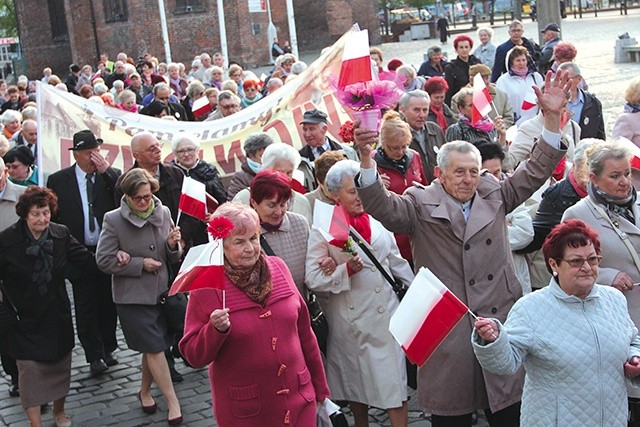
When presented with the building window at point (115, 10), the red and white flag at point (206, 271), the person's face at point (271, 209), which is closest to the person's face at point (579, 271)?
the red and white flag at point (206, 271)

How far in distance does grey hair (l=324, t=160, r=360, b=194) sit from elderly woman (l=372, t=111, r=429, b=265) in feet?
2.88

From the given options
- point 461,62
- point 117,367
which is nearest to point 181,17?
point 461,62

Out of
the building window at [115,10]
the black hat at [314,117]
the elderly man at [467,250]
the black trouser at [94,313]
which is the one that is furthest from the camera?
the building window at [115,10]

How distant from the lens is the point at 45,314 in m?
7.93

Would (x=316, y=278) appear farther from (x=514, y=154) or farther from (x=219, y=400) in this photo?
(x=514, y=154)

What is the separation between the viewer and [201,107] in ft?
48.3

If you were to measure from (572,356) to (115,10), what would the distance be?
39480 mm

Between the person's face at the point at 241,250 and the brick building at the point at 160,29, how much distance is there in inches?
1395

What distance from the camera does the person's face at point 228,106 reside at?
1297cm

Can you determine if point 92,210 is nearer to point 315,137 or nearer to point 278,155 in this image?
point 315,137

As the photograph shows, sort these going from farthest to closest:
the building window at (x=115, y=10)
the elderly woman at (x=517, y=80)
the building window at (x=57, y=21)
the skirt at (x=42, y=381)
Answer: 1. the building window at (x=57, y=21)
2. the building window at (x=115, y=10)
3. the elderly woman at (x=517, y=80)
4. the skirt at (x=42, y=381)

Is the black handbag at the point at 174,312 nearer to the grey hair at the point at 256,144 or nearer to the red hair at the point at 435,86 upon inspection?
the grey hair at the point at 256,144

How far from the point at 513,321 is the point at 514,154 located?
12.1 ft

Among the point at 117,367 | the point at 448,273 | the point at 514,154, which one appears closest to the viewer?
the point at 448,273
